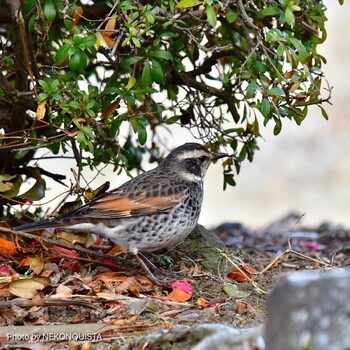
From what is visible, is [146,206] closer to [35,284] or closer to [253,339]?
[35,284]

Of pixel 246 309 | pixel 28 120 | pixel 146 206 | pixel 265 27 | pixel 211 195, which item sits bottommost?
pixel 211 195

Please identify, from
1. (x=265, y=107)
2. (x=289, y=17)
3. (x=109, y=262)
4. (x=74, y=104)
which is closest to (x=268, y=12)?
(x=289, y=17)

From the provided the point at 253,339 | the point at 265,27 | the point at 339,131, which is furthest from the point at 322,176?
the point at 253,339

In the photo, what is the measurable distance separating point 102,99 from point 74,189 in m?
0.80

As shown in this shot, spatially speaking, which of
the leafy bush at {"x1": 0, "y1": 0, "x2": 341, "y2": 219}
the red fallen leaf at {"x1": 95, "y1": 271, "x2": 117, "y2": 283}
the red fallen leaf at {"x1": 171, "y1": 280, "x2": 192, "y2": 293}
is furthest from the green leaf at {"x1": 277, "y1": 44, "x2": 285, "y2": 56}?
the red fallen leaf at {"x1": 95, "y1": 271, "x2": 117, "y2": 283}

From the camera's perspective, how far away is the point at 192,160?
6.40 meters

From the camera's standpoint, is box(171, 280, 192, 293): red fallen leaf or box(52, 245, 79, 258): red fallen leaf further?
box(52, 245, 79, 258): red fallen leaf

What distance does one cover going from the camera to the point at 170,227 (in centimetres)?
581

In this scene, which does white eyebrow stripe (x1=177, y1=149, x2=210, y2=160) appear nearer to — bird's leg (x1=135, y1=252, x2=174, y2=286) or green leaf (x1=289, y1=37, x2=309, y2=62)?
bird's leg (x1=135, y1=252, x2=174, y2=286)

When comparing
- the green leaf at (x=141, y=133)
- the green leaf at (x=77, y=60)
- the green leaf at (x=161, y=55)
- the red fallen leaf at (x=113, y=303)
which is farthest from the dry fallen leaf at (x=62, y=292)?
the green leaf at (x=161, y=55)

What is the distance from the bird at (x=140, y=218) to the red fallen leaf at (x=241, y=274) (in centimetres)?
42

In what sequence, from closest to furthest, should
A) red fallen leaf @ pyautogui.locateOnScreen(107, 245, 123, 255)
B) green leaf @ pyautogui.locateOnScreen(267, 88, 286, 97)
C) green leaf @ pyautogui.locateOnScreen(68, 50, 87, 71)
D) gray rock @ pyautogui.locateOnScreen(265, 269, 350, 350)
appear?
gray rock @ pyautogui.locateOnScreen(265, 269, 350, 350)
green leaf @ pyautogui.locateOnScreen(68, 50, 87, 71)
green leaf @ pyautogui.locateOnScreen(267, 88, 286, 97)
red fallen leaf @ pyautogui.locateOnScreen(107, 245, 123, 255)

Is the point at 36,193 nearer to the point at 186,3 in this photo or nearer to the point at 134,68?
the point at 134,68

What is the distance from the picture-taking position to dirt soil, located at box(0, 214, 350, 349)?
476 centimetres
